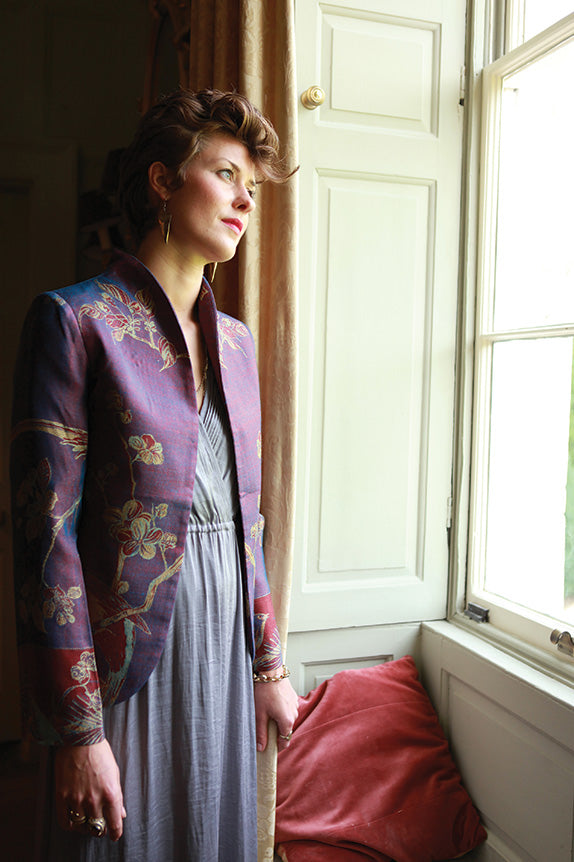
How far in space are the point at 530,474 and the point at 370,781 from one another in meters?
0.84

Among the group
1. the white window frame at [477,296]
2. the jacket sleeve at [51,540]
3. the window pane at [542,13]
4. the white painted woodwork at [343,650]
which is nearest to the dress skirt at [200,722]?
the jacket sleeve at [51,540]

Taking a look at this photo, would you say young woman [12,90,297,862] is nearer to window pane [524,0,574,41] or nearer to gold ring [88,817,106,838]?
gold ring [88,817,106,838]

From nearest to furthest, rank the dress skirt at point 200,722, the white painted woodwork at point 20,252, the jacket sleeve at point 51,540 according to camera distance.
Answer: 1. the jacket sleeve at point 51,540
2. the dress skirt at point 200,722
3. the white painted woodwork at point 20,252

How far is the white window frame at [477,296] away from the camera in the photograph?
6.18 ft

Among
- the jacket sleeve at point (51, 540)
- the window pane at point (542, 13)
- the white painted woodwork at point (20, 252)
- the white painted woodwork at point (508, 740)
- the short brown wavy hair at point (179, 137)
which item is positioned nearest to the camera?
the jacket sleeve at point (51, 540)

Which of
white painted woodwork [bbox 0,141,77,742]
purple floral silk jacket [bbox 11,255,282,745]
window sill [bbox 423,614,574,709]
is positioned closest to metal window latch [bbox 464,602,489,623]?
window sill [bbox 423,614,574,709]

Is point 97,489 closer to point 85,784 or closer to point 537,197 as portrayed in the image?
point 85,784

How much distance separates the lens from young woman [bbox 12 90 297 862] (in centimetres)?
97

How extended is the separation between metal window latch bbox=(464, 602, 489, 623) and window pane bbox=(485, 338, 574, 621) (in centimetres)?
6

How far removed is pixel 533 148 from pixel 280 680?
1.43 meters

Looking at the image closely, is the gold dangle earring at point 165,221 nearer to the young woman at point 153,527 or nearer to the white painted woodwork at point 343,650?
the young woman at point 153,527

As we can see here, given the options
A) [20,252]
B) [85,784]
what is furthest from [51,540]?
[20,252]

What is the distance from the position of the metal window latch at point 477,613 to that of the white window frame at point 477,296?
0.06 feet

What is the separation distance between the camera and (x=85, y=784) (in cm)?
97
